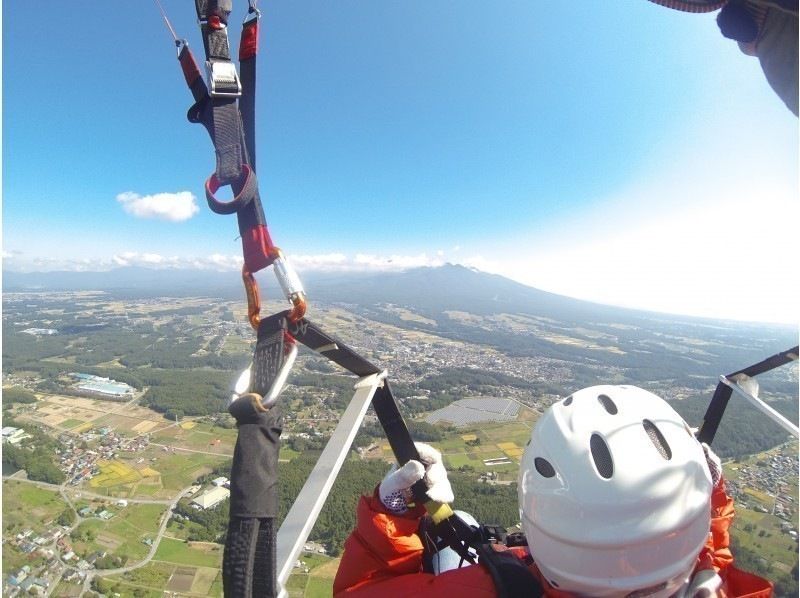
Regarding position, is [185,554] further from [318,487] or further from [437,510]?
[318,487]

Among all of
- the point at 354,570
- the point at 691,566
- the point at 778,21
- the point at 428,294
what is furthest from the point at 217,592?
the point at 428,294

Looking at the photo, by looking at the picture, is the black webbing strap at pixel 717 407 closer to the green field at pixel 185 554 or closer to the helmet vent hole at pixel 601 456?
the helmet vent hole at pixel 601 456

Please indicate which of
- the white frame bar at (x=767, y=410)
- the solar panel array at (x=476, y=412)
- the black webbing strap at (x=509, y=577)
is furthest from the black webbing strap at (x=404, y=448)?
the solar panel array at (x=476, y=412)

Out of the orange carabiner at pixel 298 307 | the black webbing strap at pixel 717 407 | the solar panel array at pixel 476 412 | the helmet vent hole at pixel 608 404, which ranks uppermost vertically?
the orange carabiner at pixel 298 307

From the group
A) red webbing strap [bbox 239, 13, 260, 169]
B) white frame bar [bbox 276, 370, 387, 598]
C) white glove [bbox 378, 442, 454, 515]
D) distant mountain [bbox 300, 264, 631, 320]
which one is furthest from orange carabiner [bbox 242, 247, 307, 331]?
distant mountain [bbox 300, 264, 631, 320]

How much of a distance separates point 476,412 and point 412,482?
29098 mm

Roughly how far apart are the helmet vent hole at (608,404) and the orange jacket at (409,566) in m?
0.70

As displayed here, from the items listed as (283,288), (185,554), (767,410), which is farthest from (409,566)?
(185,554)

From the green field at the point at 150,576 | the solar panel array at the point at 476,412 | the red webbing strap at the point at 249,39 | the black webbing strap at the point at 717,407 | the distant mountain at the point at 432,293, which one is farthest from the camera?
the distant mountain at the point at 432,293

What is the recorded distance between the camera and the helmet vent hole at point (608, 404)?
1589 mm

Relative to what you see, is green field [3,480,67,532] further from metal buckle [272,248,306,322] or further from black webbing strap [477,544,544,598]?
metal buckle [272,248,306,322]

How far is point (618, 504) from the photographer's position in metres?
1.33

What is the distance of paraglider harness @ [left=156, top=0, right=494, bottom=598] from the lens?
1.05 m

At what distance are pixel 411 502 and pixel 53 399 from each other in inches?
1760
